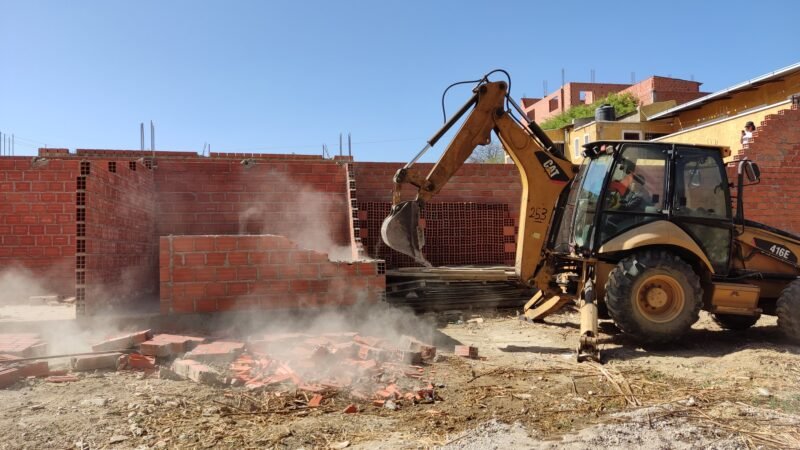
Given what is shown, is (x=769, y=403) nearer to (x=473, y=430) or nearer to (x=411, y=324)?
(x=473, y=430)

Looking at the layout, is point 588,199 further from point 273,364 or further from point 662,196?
point 273,364

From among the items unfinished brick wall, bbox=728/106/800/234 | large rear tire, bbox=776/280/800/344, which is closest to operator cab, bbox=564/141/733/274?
large rear tire, bbox=776/280/800/344

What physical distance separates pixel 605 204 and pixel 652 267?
92 centimetres

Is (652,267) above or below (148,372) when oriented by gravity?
above

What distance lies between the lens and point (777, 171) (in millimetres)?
11969

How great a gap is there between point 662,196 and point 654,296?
1230 mm

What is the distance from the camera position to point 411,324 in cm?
809

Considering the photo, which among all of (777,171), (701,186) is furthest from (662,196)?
(777,171)

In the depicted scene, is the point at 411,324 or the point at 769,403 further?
the point at 411,324

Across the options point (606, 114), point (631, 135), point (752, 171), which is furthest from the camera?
point (606, 114)

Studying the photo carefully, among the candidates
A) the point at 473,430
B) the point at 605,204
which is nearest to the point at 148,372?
the point at 473,430

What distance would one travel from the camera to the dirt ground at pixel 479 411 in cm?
386

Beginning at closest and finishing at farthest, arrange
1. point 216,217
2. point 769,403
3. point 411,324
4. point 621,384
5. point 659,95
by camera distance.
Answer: point 769,403, point 621,384, point 411,324, point 216,217, point 659,95

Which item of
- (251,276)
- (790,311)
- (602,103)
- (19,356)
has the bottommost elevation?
(19,356)
